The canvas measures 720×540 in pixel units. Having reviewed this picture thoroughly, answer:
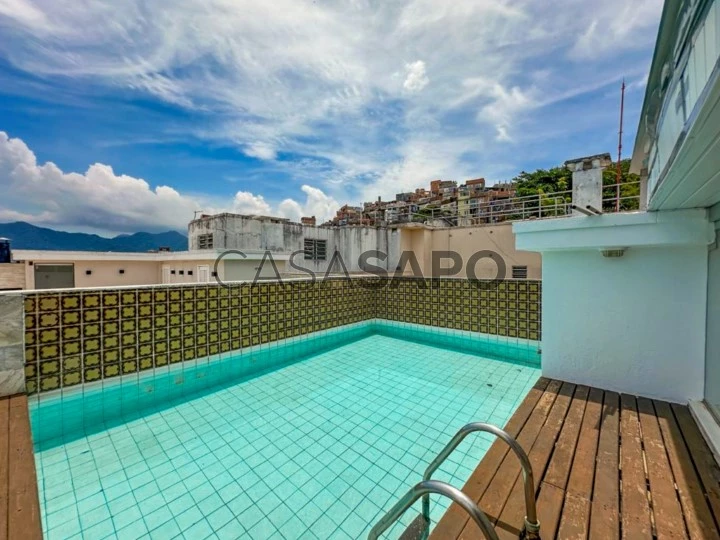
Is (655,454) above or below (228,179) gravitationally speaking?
below

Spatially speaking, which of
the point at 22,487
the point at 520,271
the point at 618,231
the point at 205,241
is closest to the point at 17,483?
the point at 22,487

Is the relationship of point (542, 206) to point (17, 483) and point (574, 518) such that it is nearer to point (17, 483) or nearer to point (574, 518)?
A: point (574, 518)

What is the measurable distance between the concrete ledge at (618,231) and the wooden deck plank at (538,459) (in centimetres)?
207

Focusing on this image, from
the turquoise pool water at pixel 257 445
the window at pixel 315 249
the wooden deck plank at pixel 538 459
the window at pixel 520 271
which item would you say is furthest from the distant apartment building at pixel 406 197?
the wooden deck plank at pixel 538 459

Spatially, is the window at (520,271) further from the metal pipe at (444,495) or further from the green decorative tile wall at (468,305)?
the metal pipe at (444,495)

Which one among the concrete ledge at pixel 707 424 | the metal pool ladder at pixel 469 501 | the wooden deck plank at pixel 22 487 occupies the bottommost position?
the wooden deck plank at pixel 22 487

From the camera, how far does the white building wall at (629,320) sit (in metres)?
3.62

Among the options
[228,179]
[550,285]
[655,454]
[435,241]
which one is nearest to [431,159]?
[435,241]

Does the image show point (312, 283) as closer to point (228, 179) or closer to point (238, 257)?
point (238, 257)

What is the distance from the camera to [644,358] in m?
3.85

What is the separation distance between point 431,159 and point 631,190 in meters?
10.1

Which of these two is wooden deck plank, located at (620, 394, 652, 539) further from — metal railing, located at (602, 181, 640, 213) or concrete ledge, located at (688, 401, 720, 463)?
metal railing, located at (602, 181, 640, 213)

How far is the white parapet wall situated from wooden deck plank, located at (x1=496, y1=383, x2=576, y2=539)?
627 mm

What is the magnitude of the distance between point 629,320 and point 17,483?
21.9 feet
